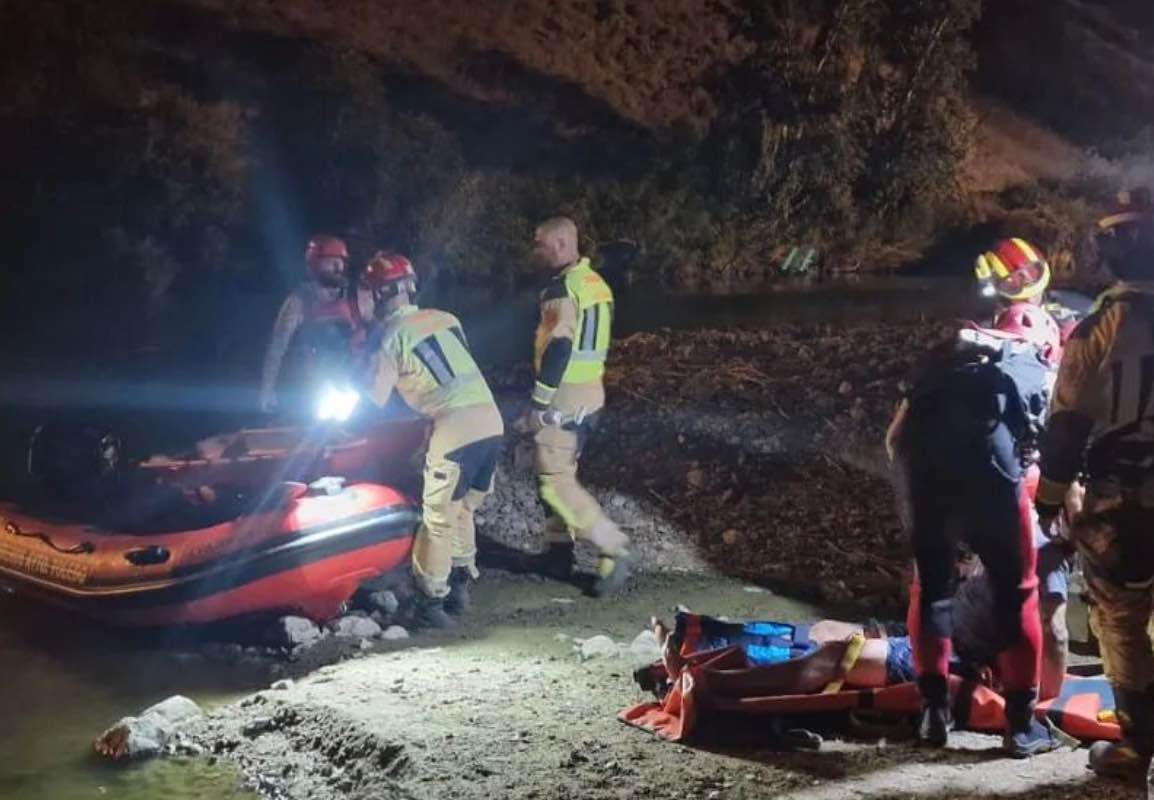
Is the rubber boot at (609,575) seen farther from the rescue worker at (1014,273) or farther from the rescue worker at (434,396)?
the rescue worker at (1014,273)

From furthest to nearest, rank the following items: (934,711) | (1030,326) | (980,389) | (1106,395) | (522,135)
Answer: (522,135), (1030,326), (934,711), (980,389), (1106,395)

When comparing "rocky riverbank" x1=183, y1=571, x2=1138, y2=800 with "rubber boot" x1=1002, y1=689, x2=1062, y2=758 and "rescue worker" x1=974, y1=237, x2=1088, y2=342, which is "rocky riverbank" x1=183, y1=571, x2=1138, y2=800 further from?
"rescue worker" x1=974, y1=237, x2=1088, y2=342

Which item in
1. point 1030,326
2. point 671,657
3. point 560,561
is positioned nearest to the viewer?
point 1030,326

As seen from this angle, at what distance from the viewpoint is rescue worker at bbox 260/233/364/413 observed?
297 inches

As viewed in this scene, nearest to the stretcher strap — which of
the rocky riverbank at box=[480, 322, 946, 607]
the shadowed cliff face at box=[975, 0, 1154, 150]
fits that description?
the rocky riverbank at box=[480, 322, 946, 607]

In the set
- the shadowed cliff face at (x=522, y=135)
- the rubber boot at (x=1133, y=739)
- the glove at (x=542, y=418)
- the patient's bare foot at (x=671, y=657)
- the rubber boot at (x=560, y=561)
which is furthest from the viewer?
the shadowed cliff face at (x=522, y=135)

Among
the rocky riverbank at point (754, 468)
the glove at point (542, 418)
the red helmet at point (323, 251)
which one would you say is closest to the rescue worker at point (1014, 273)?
the rocky riverbank at point (754, 468)

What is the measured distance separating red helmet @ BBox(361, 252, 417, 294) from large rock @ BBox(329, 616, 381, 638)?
168 cm

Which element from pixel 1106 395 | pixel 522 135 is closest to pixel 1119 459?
pixel 1106 395

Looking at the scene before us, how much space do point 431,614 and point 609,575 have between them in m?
1.04

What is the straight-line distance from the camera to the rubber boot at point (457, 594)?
6902 mm

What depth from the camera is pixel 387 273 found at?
652 cm

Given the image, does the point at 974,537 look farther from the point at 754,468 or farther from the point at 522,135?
the point at 522,135

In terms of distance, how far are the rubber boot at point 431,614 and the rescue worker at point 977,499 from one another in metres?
2.82
